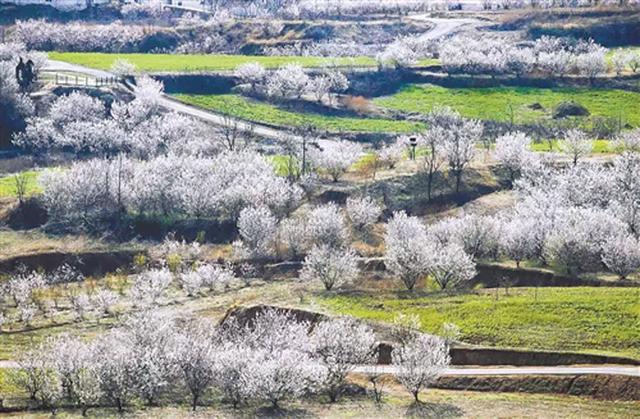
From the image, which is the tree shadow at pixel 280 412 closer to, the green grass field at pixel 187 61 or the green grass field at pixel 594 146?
the green grass field at pixel 594 146

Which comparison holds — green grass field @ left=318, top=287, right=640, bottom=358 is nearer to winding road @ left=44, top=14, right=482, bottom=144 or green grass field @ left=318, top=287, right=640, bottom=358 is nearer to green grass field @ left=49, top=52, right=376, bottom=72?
winding road @ left=44, top=14, right=482, bottom=144

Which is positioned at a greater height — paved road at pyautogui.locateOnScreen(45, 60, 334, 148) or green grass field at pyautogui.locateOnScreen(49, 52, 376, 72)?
green grass field at pyautogui.locateOnScreen(49, 52, 376, 72)

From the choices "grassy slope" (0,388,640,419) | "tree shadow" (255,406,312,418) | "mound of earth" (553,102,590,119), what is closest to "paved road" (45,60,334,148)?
"mound of earth" (553,102,590,119)

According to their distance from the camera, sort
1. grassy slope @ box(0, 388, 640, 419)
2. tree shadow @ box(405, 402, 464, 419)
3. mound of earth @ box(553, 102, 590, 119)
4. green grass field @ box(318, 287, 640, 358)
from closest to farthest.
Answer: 1. grassy slope @ box(0, 388, 640, 419)
2. tree shadow @ box(405, 402, 464, 419)
3. green grass field @ box(318, 287, 640, 358)
4. mound of earth @ box(553, 102, 590, 119)

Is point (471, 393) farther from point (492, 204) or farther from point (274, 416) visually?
point (492, 204)

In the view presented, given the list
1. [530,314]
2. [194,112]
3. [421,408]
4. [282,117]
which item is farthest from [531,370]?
[194,112]

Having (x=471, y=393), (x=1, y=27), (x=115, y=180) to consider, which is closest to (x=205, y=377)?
(x=471, y=393)

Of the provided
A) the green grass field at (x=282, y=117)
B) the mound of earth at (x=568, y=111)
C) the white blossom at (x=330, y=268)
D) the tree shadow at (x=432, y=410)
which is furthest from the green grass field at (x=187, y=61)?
the tree shadow at (x=432, y=410)
